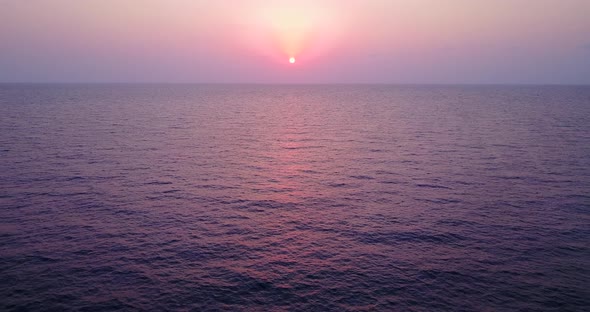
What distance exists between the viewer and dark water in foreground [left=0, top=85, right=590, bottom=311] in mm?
28312

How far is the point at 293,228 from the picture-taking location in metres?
40.0

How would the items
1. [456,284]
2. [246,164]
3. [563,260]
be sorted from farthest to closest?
1. [246,164]
2. [563,260]
3. [456,284]

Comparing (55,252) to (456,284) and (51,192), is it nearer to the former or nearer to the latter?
(51,192)

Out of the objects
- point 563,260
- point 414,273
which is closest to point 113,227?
point 414,273

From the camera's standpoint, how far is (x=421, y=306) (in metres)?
27.1

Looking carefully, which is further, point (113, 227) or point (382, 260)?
point (113, 227)

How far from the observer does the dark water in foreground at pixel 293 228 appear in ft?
92.9

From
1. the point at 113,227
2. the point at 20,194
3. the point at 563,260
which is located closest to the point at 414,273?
the point at 563,260

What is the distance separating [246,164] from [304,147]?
20.7 m

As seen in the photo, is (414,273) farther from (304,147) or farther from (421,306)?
(304,147)

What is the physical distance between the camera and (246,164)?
67.3m

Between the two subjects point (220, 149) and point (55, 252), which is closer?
point (55, 252)

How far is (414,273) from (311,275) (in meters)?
8.22

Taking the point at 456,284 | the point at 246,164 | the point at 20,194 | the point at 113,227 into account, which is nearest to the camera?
the point at 456,284
